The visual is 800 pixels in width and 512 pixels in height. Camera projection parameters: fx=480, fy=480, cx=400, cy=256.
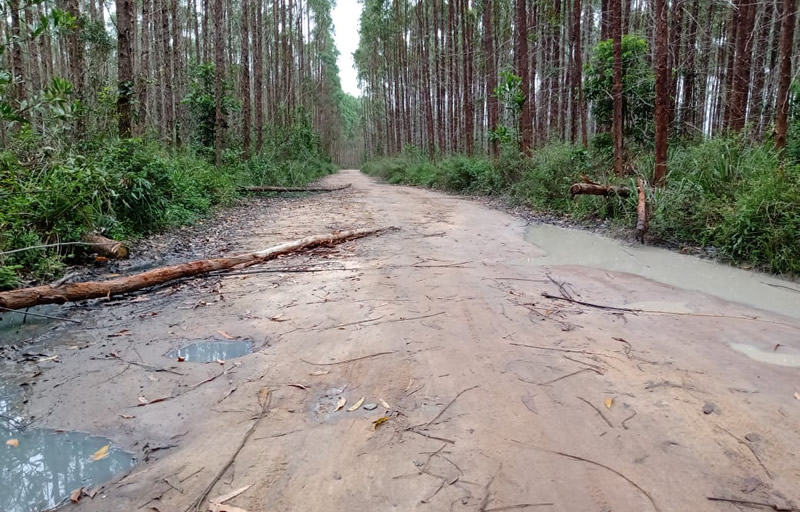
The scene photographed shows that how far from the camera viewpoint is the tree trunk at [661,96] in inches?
351

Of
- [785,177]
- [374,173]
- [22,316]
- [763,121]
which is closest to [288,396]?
[22,316]

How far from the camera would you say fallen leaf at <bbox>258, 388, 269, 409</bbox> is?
283 centimetres

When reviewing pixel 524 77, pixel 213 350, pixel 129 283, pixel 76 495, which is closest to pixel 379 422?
pixel 76 495

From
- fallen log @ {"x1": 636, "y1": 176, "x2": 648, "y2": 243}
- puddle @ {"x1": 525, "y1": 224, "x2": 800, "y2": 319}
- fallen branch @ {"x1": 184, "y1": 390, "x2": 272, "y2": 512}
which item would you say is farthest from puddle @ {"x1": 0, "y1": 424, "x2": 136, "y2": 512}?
fallen log @ {"x1": 636, "y1": 176, "x2": 648, "y2": 243}

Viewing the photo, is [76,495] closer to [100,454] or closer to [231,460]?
[100,454]

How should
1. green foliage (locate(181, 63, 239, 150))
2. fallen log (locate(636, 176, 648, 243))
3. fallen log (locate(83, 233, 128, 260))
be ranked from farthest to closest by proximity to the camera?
green foliage (locate(181, 63, 239, 150)), fallen log (locate(636, 176, 648, 243)), fallen log (locate(83, 233, 128, 260))

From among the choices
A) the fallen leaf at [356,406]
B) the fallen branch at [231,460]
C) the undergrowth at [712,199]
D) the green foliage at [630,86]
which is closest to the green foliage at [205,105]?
the undergrowth at [712,199]

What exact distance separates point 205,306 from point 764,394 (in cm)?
453

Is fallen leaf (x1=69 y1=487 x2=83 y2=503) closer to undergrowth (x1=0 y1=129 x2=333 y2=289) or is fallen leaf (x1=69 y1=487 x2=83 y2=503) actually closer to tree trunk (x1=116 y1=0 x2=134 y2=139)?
undergrowth (x1=0 y1=129 x2=333 y2=289)

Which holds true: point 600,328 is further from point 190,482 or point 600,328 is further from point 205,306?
point 205,306

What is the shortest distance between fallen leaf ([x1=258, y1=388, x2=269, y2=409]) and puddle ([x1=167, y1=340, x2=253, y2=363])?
0.70m

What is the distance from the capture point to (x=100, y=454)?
2.41m

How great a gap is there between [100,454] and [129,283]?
124 inches

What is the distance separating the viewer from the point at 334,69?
52.5 m
